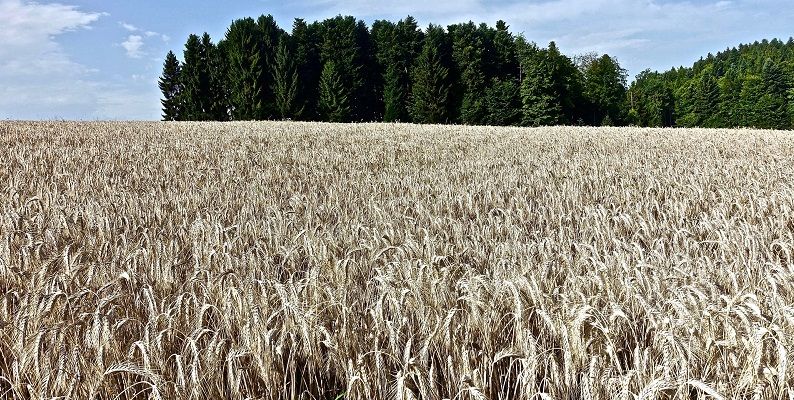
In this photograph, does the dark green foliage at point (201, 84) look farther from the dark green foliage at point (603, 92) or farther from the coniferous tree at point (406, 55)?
the dark green foliage at point (603, 92)

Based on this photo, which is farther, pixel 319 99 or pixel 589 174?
pixel 319 99

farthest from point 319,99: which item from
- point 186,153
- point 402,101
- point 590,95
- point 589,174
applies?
point 589,174

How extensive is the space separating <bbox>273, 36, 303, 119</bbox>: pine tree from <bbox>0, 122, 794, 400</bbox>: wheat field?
Answer: 167 ft

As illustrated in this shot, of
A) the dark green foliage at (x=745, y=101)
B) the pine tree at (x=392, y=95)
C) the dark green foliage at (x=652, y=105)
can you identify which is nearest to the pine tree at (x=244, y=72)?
the pine tree at (x=392, y=95)

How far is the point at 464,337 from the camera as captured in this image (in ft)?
8.25

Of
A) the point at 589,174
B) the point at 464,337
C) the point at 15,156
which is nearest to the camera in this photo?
the point at 464,337

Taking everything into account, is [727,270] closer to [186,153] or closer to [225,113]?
[186,153]

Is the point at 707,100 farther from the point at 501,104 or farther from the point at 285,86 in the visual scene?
the point at 285,86

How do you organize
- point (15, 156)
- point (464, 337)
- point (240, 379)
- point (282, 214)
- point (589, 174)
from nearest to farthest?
point (240, 379) < point (464, 337) < point (282, 214) < point (589, 174) < point (15, 156)

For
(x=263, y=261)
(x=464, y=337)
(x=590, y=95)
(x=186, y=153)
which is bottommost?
(x=464, y=337)

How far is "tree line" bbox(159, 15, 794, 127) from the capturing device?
59.0 metres

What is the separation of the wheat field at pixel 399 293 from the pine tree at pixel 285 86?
50.9 m

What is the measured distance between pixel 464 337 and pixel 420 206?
3.11m

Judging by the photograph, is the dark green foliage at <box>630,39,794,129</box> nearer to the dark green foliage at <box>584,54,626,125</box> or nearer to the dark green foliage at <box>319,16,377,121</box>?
the dark green foliage at <box>584,54,626,125</box>
